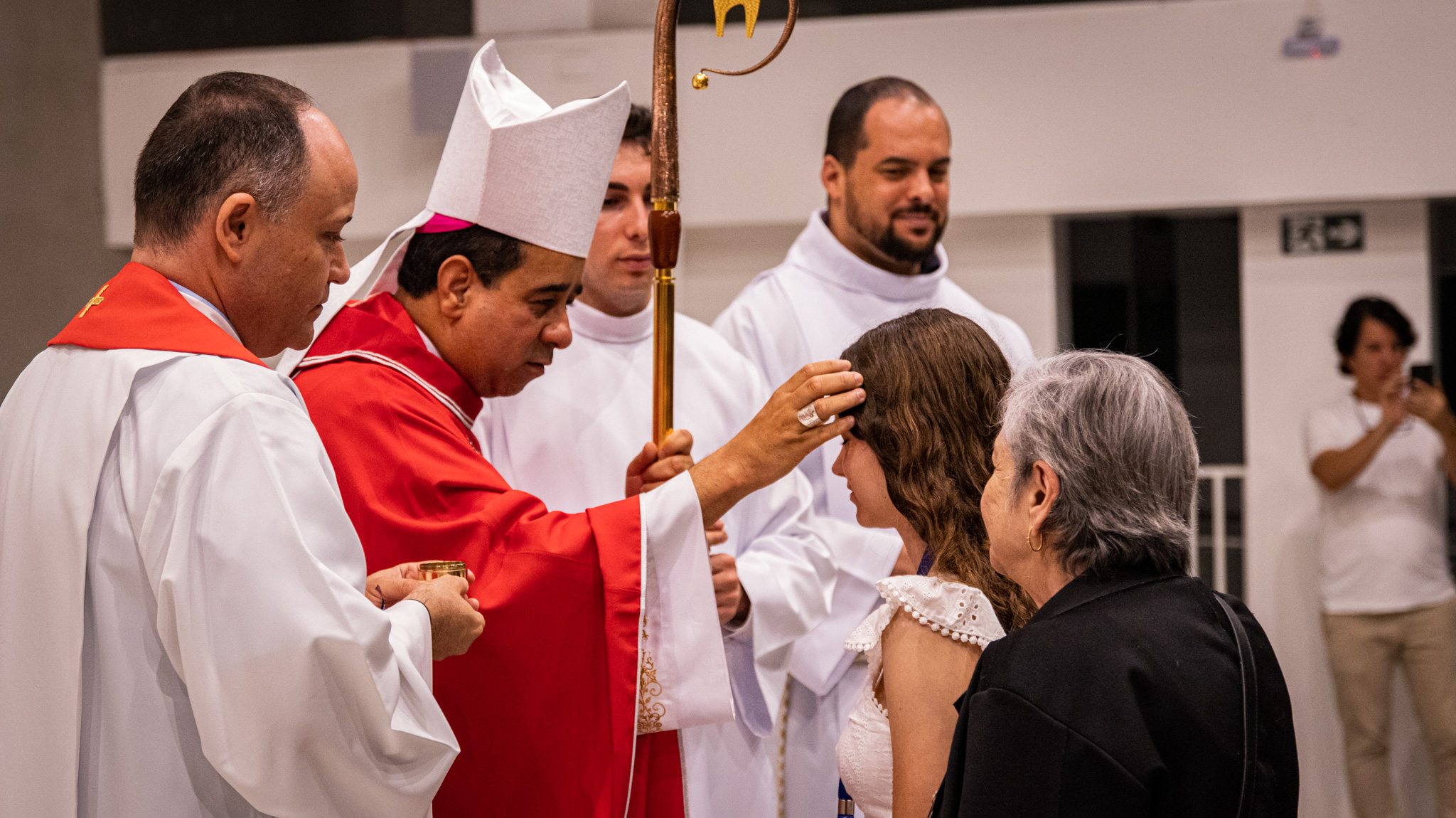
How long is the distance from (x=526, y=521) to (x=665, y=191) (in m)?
0.64

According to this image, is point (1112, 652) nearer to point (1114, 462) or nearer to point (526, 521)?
point (1114, 462)

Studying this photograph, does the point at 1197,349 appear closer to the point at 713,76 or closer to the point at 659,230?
the point at 713,76

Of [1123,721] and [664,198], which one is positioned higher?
[664,198]

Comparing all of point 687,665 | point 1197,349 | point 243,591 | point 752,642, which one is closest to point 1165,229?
point 1197,349

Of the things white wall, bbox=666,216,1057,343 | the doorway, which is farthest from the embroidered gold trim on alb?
the doorway

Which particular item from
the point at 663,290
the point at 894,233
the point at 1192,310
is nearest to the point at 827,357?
the point at 894,233

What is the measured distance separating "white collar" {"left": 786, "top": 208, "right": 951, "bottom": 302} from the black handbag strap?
7.05 ft

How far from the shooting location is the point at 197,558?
1.50 m

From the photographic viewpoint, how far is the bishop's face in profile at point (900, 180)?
3490mm

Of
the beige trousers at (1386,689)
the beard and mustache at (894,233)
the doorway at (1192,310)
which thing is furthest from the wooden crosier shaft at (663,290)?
the beige trousers at (1386,689)

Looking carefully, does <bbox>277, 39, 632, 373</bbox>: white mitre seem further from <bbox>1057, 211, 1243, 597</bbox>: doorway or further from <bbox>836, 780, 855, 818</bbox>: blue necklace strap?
<bbox>1057, 211, 1243, 597</bbox>: doorway

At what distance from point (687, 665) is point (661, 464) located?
384 millimetres

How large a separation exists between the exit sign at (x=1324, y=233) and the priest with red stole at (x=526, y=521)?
4.13 meters

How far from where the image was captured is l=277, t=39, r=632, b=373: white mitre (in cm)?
236
